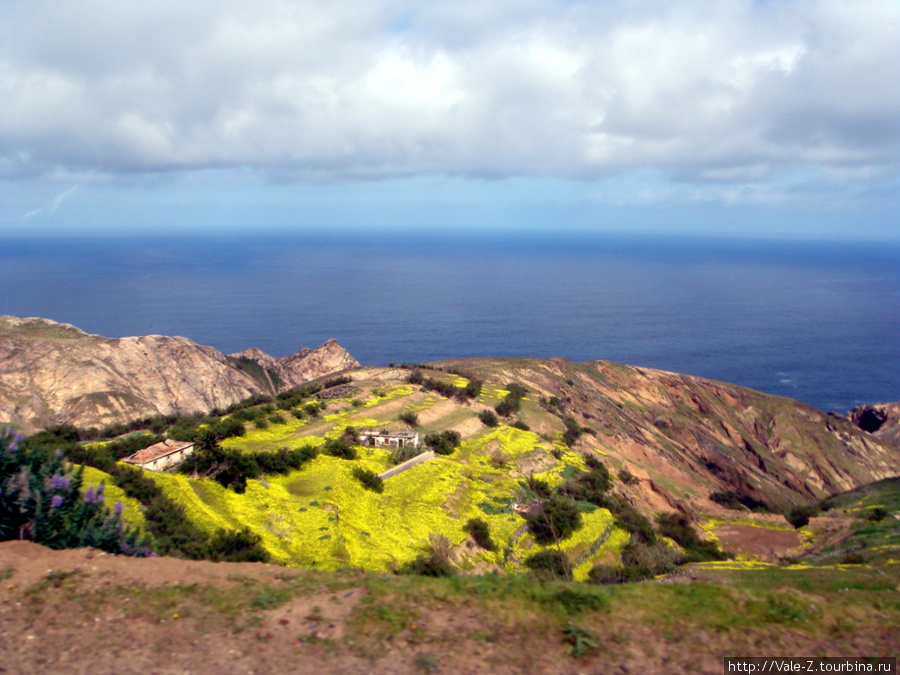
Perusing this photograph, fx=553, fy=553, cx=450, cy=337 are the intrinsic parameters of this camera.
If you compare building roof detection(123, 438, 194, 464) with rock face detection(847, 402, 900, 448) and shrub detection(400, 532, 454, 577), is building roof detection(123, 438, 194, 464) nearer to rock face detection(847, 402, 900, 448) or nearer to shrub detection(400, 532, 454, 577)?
shrub detection(400, 532, 454, 577)

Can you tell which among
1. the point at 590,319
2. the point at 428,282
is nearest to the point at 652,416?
the point at 590,319

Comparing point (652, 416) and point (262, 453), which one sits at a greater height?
point (262, 453)

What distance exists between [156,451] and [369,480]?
668 centimetres

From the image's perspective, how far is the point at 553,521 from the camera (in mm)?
18469

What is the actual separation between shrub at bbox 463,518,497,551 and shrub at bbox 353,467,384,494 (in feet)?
9.97

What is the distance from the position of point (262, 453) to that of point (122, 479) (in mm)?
4808

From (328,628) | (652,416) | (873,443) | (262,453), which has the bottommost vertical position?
(873,443)

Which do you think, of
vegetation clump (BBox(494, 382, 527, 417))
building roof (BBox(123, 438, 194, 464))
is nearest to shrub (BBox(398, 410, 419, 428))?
vegetation clump (BBox(494, 382, 527, 417))

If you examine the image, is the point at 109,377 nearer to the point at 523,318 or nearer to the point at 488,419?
the point at 488,419

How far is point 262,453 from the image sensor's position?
57.7ft

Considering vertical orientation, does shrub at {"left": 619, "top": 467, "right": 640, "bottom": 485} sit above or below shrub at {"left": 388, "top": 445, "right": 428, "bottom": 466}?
below

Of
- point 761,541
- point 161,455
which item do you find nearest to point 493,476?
point 161,455

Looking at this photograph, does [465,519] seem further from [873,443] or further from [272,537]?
[873,443]

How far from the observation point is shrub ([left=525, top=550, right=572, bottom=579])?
1612 centimetres
